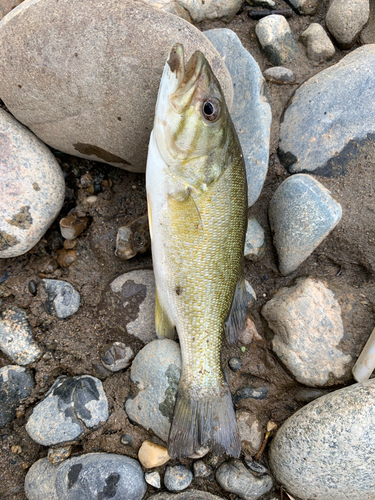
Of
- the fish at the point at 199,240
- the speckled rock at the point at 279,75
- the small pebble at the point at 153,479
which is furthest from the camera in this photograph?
the speckled rock at the point at 279,75

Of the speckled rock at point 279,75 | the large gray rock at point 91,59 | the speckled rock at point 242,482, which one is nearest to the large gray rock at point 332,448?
the speckled rock at point 242,482

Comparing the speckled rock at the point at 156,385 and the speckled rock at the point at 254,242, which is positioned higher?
the speckled rock at the point at 254,242

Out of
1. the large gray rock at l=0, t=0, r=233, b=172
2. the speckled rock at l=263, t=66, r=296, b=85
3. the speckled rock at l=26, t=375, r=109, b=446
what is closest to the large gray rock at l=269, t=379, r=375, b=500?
the speckled rock at l=26, t=375, r=109, b=446

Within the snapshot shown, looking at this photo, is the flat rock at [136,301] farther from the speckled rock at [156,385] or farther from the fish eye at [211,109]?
the fish eye at [211,109]

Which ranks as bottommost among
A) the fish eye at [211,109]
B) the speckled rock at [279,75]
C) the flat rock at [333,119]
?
the flat rock at [333,119]

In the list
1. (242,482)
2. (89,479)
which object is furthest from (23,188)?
(242,482)

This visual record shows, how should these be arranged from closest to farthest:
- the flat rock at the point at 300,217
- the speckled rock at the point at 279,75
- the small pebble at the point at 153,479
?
the small pebble at the point at 153,479 < the flat rock at the point at 300,217 < the speckled rock at the point at 279,75

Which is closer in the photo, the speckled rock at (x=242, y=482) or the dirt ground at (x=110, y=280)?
the speckled rock at (x=242, y=482)
